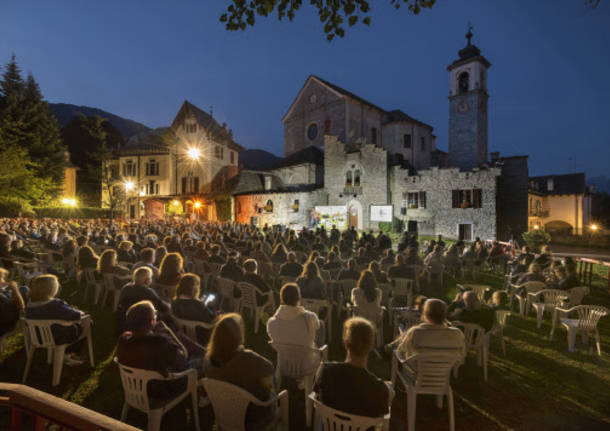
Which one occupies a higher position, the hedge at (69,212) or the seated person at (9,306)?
the hedge at (69,212)

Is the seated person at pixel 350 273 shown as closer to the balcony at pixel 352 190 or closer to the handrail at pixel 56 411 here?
the handrail at pixel 56 411

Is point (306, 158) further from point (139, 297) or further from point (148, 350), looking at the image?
point (148, 350)

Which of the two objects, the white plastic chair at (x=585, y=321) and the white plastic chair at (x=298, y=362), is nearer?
the white plastic chair at (x=298, y=362)

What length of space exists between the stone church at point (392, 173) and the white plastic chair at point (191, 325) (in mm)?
23750

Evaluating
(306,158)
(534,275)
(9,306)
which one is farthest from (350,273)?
(306,158)

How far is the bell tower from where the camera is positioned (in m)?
27.1

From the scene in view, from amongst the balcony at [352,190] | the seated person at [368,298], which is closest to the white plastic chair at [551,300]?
the seated person at [368,298]

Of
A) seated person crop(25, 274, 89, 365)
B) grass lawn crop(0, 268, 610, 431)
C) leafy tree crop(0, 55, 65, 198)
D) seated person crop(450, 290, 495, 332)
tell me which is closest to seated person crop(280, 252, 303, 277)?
grass lawn crop(0, 268, 610, 431)

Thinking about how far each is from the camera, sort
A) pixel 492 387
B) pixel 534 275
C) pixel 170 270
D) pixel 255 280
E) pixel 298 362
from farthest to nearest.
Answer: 1. pixel 534 275
2. pixel 255 280
3. pixel 170 270
4. pixel 492 387
5. pixel 298 362

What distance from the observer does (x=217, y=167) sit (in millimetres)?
37000

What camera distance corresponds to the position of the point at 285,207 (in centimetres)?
2905

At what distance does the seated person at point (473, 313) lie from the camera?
4.27 meters

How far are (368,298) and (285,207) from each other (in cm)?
2437

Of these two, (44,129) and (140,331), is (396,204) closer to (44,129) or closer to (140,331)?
(140,331)
